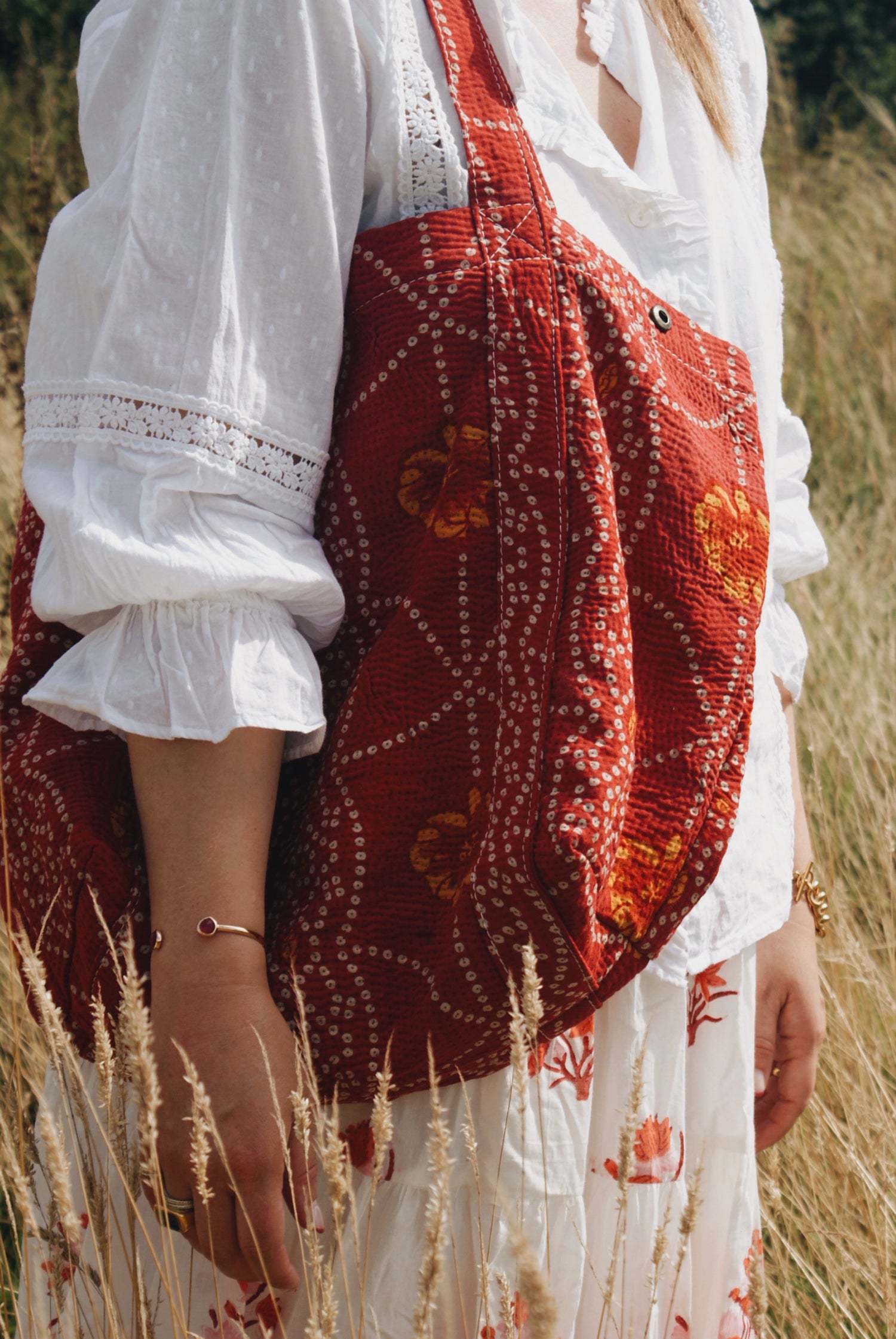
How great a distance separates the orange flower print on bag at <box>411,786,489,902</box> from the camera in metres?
0.84

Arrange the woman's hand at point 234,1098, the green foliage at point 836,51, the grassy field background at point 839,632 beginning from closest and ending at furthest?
the woman's hand at point 234,1098
the grassy field background at point 839,632
the green foliage at point 836,51

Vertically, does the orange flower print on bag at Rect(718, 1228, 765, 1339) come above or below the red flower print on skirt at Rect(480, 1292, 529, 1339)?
below

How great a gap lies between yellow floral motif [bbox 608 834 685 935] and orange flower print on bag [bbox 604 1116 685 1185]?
184 millimetres

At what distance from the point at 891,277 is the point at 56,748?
387 centimetres

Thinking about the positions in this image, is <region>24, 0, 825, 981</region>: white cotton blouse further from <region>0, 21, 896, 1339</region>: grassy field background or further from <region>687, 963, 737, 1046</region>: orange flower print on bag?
<region>0, 21, 896, 1339</region>: grassy field background

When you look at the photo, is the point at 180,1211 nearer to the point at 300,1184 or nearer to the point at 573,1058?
the point at 300,1184

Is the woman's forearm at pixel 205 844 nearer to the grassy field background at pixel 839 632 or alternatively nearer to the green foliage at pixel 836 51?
the grassy field background at pixel 839 632

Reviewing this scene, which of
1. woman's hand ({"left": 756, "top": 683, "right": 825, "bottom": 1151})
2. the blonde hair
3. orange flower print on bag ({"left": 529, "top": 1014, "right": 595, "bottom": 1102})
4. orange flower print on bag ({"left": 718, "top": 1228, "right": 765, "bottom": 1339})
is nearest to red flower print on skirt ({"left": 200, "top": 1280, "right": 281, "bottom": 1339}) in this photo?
orange flower print on bag ({"left": 529, "top": 1014, "right": 595, "bottom": 1102})

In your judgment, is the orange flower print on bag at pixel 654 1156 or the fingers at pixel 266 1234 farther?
the orange flower print on bag at pixel 654 1156

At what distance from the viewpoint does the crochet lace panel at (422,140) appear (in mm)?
826

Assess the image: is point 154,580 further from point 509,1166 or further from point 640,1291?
point 640,1291

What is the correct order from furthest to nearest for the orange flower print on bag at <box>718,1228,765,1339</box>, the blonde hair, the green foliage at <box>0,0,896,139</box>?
the green foliage at <box>0,0,896,139</box>, the blonde hair, the orange flower print on bag at <box>718,1228,765,1339</box>

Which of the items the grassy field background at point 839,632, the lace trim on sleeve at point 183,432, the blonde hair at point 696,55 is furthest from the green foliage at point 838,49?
the lace trim on sleeve at point 183,432

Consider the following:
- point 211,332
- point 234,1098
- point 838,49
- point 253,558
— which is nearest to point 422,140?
point 211,332
